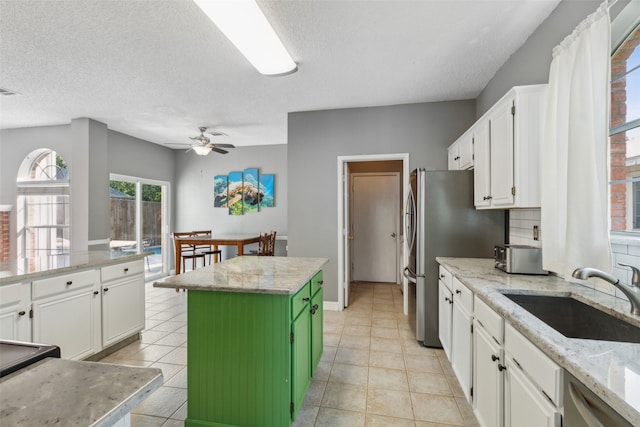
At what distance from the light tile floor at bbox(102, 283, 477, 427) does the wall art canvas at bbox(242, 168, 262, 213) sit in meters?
2.66

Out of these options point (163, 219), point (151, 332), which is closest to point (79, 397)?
point (151, 332)

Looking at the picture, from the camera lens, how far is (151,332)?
10.1ft

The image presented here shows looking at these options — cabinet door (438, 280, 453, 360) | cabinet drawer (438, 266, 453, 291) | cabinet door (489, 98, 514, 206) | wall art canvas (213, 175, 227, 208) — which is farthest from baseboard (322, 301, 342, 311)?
wall art canvas (213, 175, 227, 208)

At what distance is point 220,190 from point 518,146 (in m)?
5.33

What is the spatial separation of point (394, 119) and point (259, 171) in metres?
3.14

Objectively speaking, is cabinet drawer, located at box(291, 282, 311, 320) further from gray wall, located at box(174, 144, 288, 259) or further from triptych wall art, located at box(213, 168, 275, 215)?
triptych wall art, located at box(213, 168, 275, 215)

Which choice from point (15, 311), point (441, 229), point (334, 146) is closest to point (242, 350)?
point (15, 311)

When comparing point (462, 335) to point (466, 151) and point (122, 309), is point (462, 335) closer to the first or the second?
point (466, 151)

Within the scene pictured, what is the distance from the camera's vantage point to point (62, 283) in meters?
2.13

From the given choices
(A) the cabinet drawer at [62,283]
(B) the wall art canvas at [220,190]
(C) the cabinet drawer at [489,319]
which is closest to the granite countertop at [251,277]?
(C) the cabinet drawer at [489,319]

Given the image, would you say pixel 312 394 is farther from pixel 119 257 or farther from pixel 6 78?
pixel 6 78

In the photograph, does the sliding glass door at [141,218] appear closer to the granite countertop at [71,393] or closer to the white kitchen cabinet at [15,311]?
the white kitchen cabinet at [15,311]

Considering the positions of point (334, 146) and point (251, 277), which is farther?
point (334, 146)

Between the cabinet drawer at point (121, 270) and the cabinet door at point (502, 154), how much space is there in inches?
128
